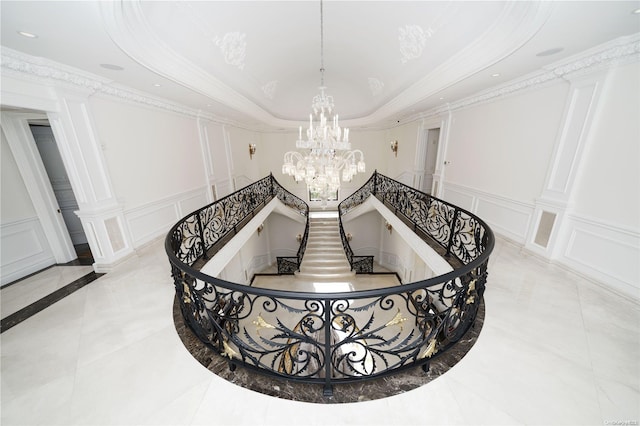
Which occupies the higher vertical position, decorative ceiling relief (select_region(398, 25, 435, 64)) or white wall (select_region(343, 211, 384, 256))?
decorative ceiling relief (select_region(398, 25, 435, 64))

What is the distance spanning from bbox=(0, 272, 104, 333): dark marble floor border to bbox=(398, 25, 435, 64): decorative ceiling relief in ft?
20.2

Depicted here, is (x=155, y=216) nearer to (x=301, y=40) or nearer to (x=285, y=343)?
(x=285, y=343)

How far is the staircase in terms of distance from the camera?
27.2 ft

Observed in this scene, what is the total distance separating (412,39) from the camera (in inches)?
147

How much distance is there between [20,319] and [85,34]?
3252mm

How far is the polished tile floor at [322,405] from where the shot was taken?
1646mm

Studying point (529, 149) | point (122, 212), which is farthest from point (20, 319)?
point (529, 149)

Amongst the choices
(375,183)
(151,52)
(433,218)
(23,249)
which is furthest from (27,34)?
(375,183)

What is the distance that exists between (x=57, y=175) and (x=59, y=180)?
0.37 feet

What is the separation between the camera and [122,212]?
13.2ft

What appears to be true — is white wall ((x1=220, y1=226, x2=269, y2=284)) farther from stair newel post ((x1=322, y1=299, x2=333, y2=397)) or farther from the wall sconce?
the wall sconce

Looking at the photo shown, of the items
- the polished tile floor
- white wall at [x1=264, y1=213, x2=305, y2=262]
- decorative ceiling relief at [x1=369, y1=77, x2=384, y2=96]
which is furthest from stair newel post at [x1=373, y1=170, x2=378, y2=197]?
the polished tile floor

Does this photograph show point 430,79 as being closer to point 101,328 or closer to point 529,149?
point 529,149

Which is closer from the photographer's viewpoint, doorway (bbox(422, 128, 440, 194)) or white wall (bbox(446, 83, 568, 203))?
white wall (bbox(446, 83, 568, 203))
